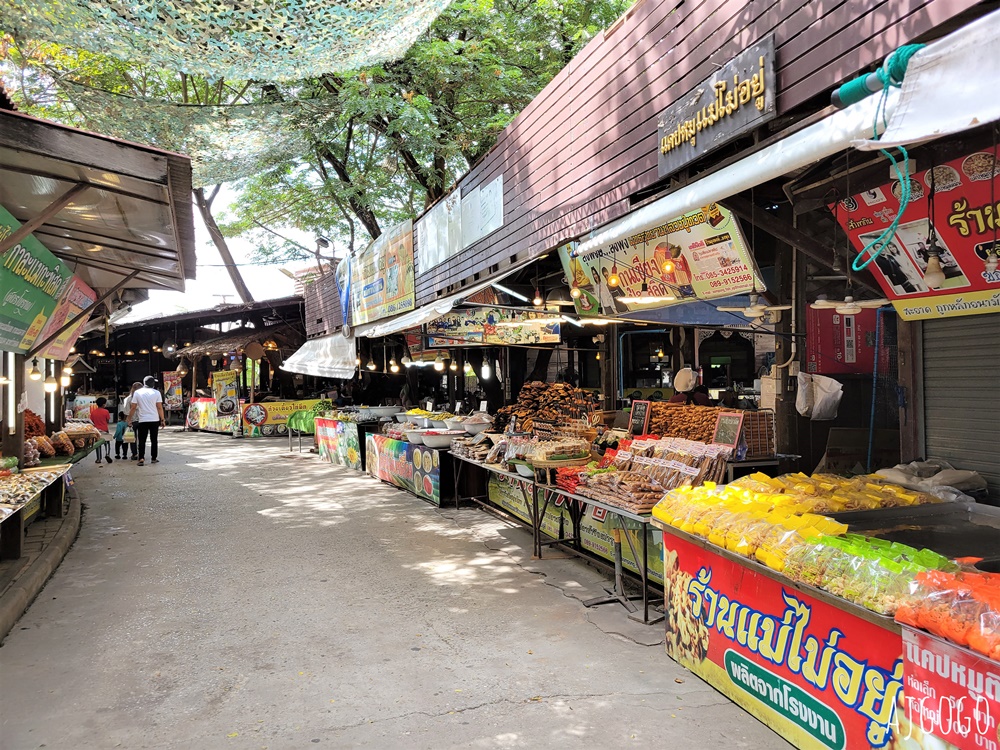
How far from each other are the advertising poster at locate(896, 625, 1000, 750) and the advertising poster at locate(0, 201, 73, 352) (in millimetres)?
7454

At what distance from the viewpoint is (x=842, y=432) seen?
7.69 metres

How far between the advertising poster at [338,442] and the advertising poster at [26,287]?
→ 22.8 ft

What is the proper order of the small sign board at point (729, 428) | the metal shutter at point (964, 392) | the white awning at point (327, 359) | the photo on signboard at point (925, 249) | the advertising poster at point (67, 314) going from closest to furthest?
1. the photo on signboard at point (925, 249)
2. the metal shutter at point (964, 392)
3. the small sign board at point (729, 428)
4. the advertising poster at point (67, 314)
5. the white awning at point (327, 359)

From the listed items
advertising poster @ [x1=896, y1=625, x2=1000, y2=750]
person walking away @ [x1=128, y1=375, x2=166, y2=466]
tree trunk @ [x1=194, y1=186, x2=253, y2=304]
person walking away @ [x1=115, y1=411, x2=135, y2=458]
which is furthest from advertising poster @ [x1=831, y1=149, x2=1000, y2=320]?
tree trunk @ [x1=194, y1=186, x2=253, y2=304]

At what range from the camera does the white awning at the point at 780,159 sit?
108 inches

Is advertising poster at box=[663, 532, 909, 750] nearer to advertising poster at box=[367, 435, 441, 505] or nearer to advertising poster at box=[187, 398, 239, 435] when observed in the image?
advertising poster at box=[367, 435, 441, 505]

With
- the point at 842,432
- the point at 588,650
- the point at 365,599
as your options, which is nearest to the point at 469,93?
the point at 842,432

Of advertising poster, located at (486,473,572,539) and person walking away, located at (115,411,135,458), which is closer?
advertising poster, located at (486,473,572,539)

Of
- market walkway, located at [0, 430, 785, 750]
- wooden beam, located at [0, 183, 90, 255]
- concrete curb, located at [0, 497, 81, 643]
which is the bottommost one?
market walkway, located at [0, 430, 785, 750]

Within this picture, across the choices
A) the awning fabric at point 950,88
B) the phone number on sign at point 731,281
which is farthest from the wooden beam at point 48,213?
the awning fabric at point 950,88

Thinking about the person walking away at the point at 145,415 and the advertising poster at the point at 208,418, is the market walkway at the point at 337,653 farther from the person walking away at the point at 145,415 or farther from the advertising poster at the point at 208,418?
the advertising poster at the point at 208,418

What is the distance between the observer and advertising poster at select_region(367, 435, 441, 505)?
1051 cm

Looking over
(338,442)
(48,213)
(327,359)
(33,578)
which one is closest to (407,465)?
(338,442)

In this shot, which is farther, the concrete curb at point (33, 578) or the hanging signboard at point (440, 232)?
the hanging signboard at point (440, 232)
